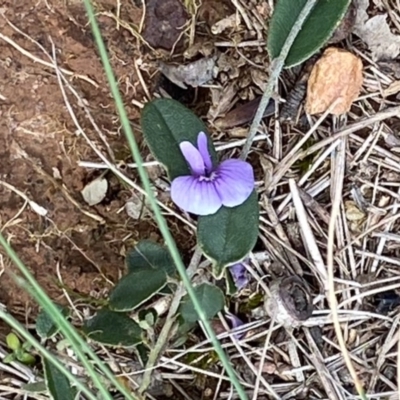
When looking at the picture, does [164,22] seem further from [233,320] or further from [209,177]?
[233,320]

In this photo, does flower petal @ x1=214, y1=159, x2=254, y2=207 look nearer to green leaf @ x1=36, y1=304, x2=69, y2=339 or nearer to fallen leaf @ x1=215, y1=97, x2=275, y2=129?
fallen leaf @ x1=215, y1=97, x2=275, y2=129

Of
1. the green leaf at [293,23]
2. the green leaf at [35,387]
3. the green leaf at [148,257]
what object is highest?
the green leaf at [293,23]

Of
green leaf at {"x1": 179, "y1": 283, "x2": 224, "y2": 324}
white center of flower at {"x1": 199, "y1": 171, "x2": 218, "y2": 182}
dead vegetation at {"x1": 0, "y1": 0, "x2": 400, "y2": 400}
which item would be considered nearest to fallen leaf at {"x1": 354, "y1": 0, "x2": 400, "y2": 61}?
dead vegetation at {"x1": 0, "y1": 0, "x2": 400, "y2": 400}

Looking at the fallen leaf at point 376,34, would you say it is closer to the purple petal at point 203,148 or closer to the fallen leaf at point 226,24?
the fallen leaf at point 226,24

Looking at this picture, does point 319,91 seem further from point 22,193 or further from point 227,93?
point 22,193

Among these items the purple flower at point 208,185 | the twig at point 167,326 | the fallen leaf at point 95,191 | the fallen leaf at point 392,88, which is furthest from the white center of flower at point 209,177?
the fallen leaf at point 392,88

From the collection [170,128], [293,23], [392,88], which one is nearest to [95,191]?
[170,128]

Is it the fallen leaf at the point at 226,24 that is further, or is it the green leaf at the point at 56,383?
the fallen leaf at the point at 226,24
